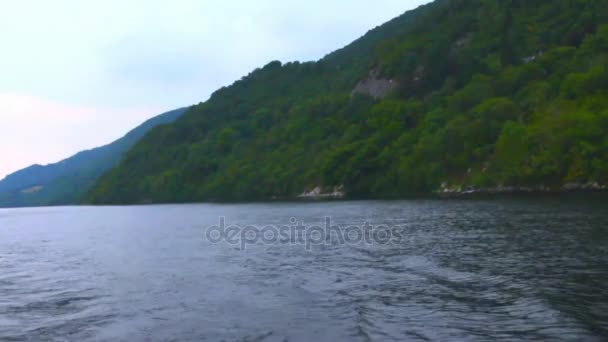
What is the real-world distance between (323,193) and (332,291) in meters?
134

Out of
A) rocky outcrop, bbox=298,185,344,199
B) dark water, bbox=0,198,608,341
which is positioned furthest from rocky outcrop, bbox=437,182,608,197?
dark water, bbox=0,198,608,341

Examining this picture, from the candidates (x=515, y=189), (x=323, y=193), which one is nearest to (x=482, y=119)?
(x=515, y=189)

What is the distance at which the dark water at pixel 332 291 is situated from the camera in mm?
15492

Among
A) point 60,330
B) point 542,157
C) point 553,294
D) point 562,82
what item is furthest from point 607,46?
point 60,330

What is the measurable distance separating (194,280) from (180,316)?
281 inches

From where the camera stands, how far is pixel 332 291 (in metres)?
21.0

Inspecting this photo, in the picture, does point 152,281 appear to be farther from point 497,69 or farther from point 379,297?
point 497,69

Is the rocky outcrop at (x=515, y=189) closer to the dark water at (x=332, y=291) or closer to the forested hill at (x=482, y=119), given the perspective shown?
the forested hill at (x=482, y=119)

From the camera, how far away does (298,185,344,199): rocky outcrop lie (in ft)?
483

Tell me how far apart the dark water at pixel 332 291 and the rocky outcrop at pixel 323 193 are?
357 feet

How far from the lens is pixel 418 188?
5133 inches

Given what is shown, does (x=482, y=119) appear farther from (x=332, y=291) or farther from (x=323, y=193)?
(x=332, y=291)

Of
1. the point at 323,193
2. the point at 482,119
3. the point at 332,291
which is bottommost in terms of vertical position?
the point at 332,291

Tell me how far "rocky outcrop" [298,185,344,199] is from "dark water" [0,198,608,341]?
109 metres
